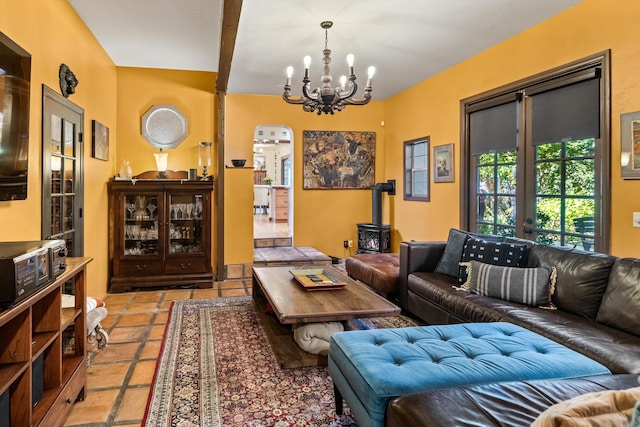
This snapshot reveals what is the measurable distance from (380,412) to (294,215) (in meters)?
5.14

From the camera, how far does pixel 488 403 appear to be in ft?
→ 4.49

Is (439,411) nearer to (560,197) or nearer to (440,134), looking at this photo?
(560,197)

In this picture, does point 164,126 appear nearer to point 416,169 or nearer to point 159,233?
point 159,233

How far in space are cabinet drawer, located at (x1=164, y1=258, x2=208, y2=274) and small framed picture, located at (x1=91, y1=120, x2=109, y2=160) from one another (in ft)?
4.67

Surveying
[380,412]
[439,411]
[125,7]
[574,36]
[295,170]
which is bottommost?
[380,412]

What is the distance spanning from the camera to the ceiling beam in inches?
114

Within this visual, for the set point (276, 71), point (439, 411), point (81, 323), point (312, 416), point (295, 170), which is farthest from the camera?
point (295, 170)

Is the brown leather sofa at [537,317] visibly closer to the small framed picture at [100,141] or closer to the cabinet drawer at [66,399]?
the cabinet drawer at [66,399]

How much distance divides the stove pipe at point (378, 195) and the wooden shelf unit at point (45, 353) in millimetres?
4792

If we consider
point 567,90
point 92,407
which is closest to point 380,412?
point 92,407

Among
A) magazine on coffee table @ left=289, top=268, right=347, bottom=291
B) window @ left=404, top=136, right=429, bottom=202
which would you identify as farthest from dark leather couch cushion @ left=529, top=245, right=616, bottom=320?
window @ left=404, top=136, right=429, bottom=202

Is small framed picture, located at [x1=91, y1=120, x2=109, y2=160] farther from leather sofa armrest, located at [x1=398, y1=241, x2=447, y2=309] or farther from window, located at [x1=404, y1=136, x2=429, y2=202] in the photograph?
window, located at [x1=404, y1=136, x2=429, y2=202]

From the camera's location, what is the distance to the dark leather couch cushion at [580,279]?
2.50 metres

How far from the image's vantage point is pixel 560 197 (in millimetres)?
3648
